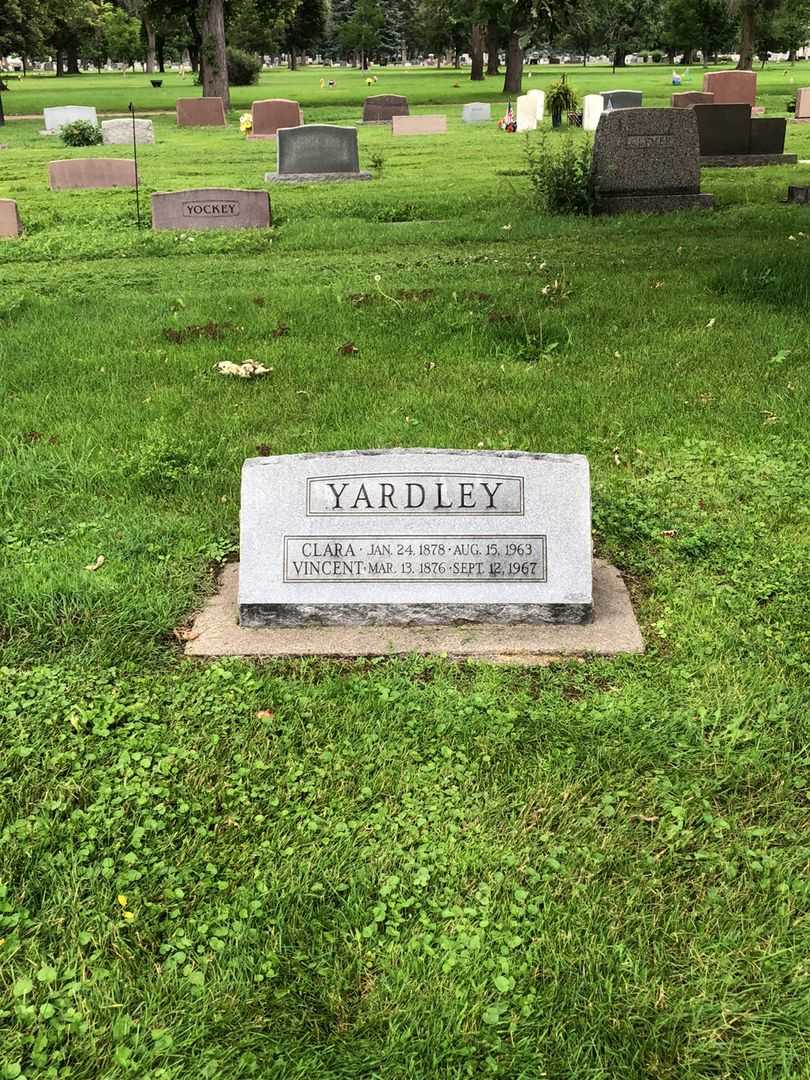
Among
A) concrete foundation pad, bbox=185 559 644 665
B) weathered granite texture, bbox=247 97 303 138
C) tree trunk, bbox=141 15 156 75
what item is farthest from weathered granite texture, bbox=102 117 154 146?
tree trunk, bbox=141 15 156 75

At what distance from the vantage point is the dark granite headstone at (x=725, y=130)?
1936 centimetres

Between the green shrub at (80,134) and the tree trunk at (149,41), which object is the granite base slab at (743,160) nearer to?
the green shrub at (80,134)

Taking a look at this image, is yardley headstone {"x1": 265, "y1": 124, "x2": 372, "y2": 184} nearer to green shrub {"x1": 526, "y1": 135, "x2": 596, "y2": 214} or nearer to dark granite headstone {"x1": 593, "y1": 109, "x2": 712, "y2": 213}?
green shrub {"x1": 526, "y1": 135, "x2": 596, "y2": 214}

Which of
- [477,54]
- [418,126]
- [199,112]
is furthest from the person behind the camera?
[477,54]

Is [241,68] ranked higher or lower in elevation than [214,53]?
higher

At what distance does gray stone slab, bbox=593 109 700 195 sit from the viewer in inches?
527

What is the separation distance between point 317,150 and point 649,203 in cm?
806

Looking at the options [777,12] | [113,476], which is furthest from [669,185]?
[777,12]

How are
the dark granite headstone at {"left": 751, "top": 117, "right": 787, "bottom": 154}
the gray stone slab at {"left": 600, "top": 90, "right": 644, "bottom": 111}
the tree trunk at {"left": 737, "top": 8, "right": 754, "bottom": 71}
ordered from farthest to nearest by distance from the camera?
the tree trunk at {"left": 737, "top": 8, "right": 754, "bottom": 71}
the gray stone slab at {"left": 600, "top": 90, "right": 644, "bottom": 111}
the dark granite headstone at {"left": 751, "top": 117, "right": 787, "bottom": 154}

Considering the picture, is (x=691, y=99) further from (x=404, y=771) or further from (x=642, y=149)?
(x=404, y=771)

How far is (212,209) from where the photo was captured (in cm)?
1357

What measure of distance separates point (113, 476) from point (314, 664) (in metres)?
2.21

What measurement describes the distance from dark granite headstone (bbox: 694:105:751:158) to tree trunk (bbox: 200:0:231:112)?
2206cm

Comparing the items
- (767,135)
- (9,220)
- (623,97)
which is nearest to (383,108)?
(623,97)
